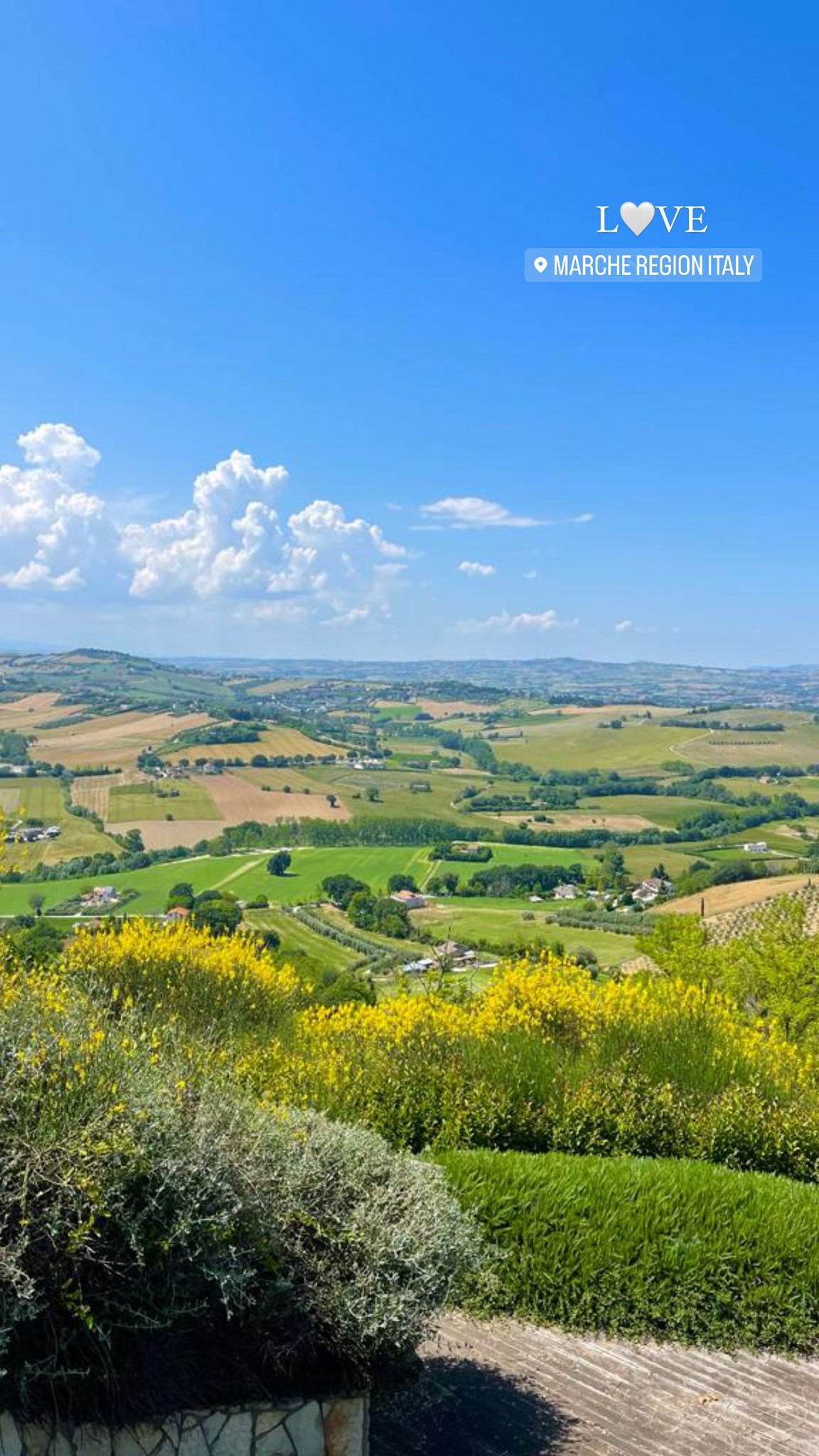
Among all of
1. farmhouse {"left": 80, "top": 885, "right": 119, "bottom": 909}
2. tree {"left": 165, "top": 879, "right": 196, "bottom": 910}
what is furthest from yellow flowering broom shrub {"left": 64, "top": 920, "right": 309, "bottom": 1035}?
farmhouse {"left": 80, "top": 885, "right": 119, "bottom": 909}

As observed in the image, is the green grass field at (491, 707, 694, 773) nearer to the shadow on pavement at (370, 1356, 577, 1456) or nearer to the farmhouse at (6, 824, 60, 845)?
the farmhouse at (6, 824, 60, 845)

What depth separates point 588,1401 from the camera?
717cm

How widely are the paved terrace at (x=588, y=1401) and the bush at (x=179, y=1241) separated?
0.90 meters

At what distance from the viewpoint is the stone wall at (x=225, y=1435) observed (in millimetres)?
5094

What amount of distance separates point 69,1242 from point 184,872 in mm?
81737

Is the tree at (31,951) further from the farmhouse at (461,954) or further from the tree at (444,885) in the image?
the tree at (444,885)

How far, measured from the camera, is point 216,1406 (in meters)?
5.54

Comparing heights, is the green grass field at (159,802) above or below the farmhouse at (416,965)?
above

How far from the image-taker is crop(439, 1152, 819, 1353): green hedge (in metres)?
8.31

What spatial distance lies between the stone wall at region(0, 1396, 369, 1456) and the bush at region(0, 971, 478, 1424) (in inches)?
3.3

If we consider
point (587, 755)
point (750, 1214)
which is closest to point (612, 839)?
point (587, 755)

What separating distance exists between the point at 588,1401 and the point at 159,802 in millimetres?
107443

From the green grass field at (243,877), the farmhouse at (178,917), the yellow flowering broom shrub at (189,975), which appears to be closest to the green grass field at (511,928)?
the green grass field at (243,877)

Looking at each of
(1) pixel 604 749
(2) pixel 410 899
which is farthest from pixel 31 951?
(1) pixel 604 749
